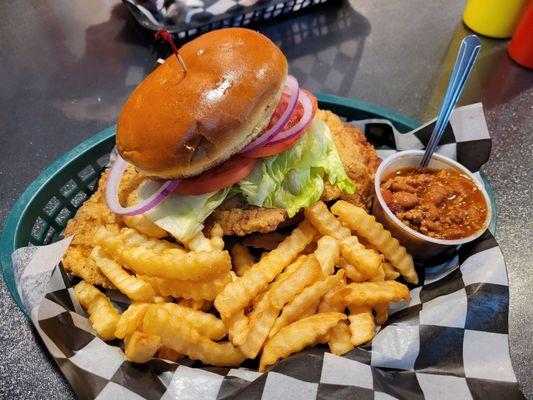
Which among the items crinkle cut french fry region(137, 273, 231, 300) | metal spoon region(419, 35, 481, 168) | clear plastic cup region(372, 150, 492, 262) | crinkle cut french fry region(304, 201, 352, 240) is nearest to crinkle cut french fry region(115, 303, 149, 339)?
crinkle cut french fry region(137, 273, 231, 300)

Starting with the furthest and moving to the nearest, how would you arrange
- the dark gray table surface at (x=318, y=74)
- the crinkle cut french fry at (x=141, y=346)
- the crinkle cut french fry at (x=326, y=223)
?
the dark gray table surface at (x=318, y=74), the crinkle cut french fry at (x=326, y=223), the crinkle cut french fry at (x=141, y=346)

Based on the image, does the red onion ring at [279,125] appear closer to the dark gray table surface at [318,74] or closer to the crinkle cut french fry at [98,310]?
the crinkle cut french fry at [98,310]

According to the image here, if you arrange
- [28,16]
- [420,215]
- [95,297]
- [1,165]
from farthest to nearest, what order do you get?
1. [28,16]
2. [1,165]
3. [420,215]
4. [95,297]

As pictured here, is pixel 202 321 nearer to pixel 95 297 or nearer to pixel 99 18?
pixel 95 297

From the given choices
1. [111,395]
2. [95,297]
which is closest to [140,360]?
[111,395]

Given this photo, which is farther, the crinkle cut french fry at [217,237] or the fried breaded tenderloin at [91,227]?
the fried breaded tenderloin at [91,227]

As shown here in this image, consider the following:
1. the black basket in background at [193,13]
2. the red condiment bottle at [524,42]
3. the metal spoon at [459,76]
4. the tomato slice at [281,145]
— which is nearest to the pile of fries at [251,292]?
the tomato slice at [281,145]

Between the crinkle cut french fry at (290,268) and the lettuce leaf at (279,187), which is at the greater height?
the lettuce leaf at (279,187)
